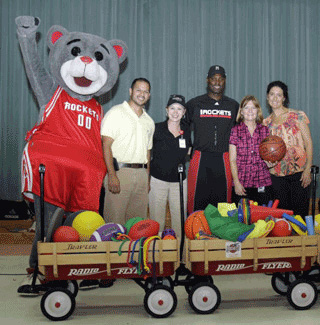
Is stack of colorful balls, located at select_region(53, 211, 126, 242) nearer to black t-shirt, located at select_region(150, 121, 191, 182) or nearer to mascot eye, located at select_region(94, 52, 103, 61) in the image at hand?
black t-shirt, located at select_region(150, 121, 191, 182)

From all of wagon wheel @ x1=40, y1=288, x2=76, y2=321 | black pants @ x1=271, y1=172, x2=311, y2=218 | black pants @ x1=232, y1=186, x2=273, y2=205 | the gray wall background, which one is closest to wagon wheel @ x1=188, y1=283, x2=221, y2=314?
wagon wheel @ x1=40, y1=288, x2=76, y2=321

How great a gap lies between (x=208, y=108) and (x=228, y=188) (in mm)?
637

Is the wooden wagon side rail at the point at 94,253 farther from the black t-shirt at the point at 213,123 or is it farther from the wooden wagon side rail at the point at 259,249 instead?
the black t-shirt at the point at 213,123

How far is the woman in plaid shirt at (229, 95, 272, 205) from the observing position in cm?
331

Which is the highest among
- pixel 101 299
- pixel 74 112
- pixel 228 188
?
pixel 74 112

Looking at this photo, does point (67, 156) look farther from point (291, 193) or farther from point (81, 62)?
point (291, 193)

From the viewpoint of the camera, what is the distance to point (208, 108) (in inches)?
137

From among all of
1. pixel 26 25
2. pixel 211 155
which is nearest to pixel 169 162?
pixel 211 155

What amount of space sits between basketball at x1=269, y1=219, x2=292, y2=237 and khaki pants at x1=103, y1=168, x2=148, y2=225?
3.56 ft

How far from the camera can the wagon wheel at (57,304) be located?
2.38m

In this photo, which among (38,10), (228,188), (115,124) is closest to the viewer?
(115,124)

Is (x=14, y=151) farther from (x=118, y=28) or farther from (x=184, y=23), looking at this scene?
(x=184, y=23)

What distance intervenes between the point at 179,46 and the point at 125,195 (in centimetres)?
268

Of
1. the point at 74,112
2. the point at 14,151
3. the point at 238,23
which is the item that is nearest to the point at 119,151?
the point at 74,112
